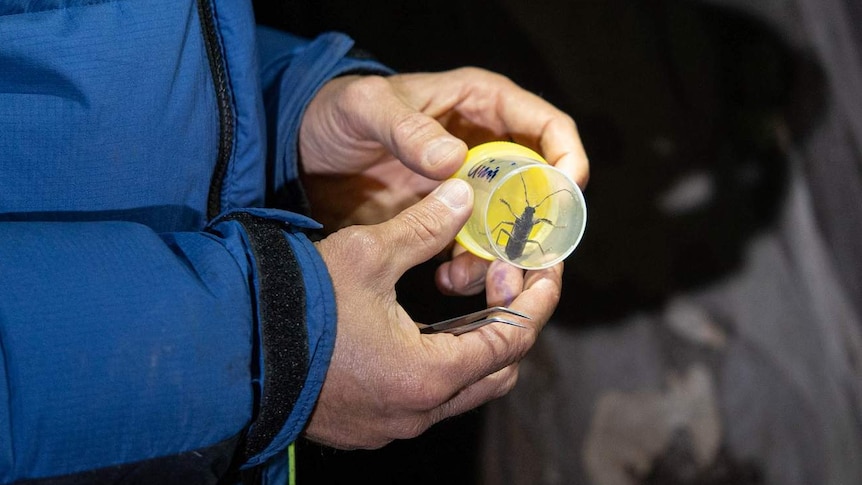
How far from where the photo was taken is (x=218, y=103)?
36.3 inches

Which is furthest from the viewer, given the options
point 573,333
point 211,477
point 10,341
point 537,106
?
point 573,333

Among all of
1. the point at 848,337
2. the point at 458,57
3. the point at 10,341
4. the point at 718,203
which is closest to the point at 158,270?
the point at 10,341

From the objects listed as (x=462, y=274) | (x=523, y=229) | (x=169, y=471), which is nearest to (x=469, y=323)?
(x=523, y=229)

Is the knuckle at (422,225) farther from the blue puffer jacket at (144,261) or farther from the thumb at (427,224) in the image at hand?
the blue puffer jacket at (144,261)

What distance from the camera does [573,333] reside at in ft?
5.55

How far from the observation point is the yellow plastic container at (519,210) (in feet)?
3.13

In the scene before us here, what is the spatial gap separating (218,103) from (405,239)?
325mm

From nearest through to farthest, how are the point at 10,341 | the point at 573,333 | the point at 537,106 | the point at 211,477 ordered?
the point at 10,341 → the point at 211,477 → the point at 537,106 → the point at 573,333

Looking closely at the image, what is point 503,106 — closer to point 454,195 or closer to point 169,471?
point 454,195

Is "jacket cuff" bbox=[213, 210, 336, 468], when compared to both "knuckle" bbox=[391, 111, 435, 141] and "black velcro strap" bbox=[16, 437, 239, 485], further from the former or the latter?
"knuckle" bbox=[391, 111, 435, 141]

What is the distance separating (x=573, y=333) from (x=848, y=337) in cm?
73

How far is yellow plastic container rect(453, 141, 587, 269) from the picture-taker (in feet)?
3.13

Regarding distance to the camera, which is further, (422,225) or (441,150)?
(441,150)

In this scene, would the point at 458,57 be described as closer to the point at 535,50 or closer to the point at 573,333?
the point at 535,50
